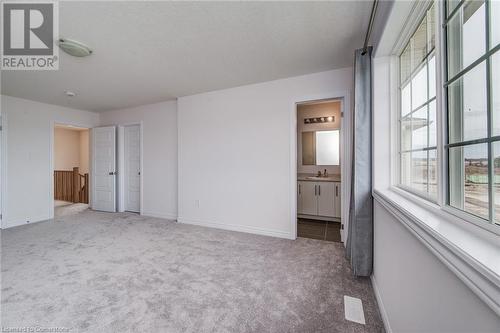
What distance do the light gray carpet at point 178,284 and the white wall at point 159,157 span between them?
1.22m

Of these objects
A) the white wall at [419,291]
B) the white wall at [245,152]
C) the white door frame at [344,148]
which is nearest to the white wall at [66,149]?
the white wall at [245,152]

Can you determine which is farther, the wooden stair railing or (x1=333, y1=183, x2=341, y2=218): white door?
the wooden stair railing

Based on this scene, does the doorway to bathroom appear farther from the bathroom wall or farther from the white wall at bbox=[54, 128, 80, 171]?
the white wall at bbox=[54, 128, 80, 171]

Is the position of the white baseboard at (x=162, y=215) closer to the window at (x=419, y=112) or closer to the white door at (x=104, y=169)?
the white door at (x=104, y=169)

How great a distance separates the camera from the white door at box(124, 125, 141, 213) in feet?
16.3

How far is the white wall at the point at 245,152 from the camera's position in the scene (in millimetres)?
3203

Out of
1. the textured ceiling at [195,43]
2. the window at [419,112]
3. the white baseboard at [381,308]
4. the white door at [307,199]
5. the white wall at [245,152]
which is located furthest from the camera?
the white door at [307,199]

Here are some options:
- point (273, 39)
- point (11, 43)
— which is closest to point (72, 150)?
point (11, 43)

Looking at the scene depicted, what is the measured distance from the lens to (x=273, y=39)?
2.19m

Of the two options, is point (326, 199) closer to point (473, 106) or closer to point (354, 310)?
point (354, 310)

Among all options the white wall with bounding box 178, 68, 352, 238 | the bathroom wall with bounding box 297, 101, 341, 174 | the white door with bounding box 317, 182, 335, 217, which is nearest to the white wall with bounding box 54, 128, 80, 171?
the white wall with bounding box 178, 68, 352, 238

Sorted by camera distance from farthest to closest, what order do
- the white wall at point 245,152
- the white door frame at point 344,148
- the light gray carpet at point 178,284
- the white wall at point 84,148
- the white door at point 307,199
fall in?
the white wall at point 84,148, the white door at point 307,199, the white wall at point 245,152, the white door frame at point 344,148, the light gray carpet at point 178,284

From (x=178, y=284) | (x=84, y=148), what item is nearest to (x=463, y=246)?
(x=178, y=284)

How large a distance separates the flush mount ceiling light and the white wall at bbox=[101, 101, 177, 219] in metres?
2.01
